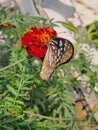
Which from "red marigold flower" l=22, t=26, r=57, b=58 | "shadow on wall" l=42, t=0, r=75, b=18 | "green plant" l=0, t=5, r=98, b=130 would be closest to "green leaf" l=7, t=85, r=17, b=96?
"green plant" l=0, t=5, r=98, b=130

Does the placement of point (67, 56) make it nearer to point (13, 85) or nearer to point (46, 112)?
point (13, 85)

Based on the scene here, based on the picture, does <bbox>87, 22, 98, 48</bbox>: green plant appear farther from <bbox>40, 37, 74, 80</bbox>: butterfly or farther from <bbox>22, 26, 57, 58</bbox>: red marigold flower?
<bbox>40, 37, 74, 80</bbox>: butterfly

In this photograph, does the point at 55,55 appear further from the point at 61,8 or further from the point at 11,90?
the point at 61,8

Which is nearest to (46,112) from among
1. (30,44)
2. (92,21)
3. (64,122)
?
(64,122)

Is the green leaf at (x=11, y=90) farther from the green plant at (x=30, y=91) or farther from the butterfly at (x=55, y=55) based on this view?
the butterfly at (x=55, y=55)

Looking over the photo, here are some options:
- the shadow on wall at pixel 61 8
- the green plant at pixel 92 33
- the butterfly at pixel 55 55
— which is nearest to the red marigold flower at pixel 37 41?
the butterfly at pixel 55 55

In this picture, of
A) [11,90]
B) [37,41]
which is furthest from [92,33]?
[37,41]
